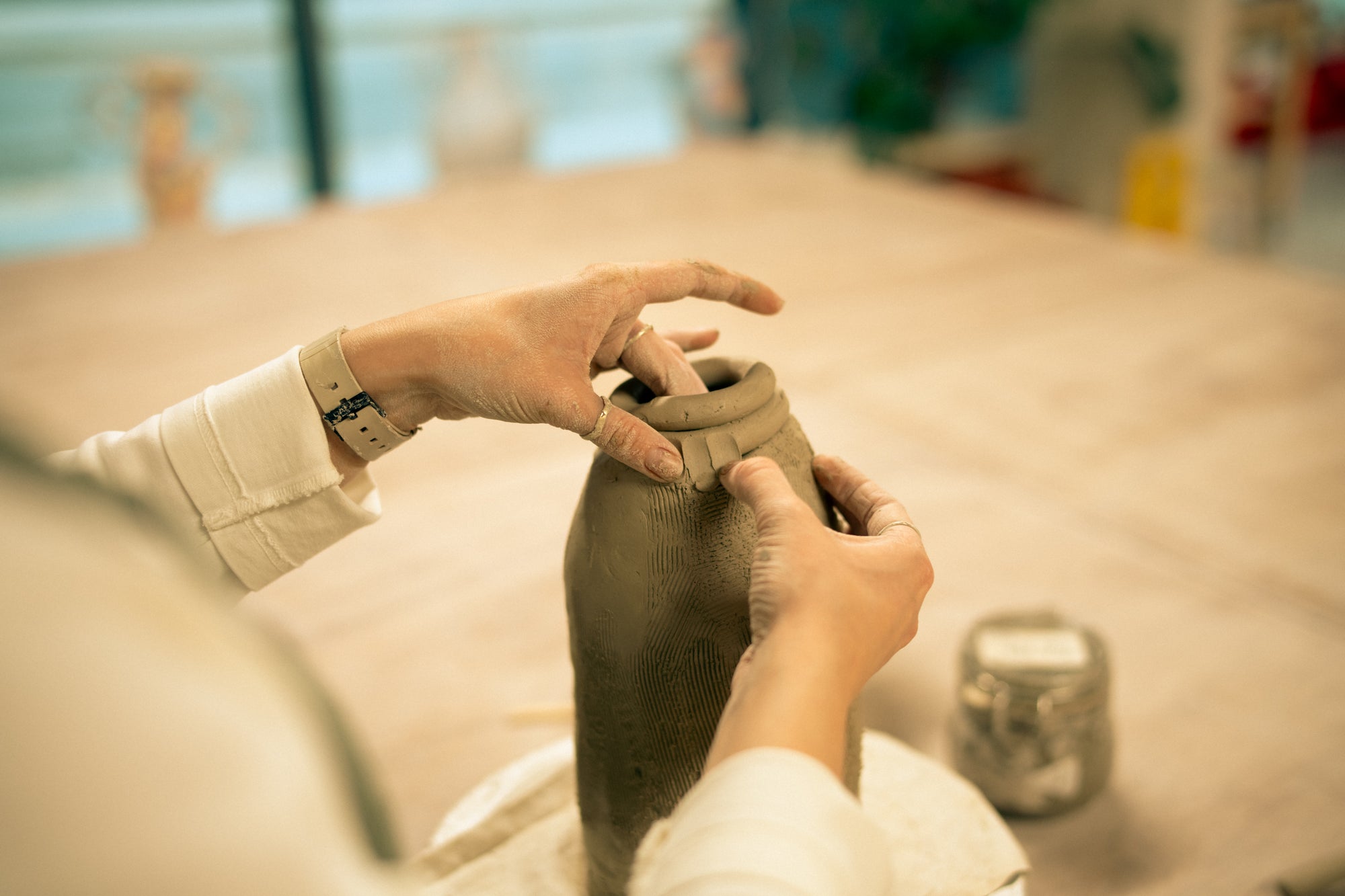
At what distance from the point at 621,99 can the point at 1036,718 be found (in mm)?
4506

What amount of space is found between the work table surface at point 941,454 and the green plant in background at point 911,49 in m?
1.48

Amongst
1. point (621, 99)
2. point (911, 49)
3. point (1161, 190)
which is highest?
point (911, 49)

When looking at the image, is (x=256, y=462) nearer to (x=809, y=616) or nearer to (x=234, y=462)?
(x=234, y=462)

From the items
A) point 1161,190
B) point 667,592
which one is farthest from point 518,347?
point 1161,190

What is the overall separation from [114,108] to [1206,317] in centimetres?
318

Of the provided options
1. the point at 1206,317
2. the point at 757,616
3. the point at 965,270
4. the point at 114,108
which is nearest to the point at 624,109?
the point at 114,108

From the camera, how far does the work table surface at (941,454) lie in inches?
45.9

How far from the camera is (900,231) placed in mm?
2838

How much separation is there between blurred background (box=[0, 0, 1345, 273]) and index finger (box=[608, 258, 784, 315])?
2529 millimetres

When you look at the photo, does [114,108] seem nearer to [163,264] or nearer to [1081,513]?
[163,264]

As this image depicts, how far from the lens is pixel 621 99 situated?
5117 millimetres

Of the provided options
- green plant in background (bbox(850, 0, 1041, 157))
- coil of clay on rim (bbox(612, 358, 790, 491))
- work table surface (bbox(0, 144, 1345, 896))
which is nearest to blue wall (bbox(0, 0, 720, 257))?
green plant in background (bbox(850, 0, 1041, 157))

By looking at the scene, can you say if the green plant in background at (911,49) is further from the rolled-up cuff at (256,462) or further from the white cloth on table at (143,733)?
the white cloth on table at (143,733)

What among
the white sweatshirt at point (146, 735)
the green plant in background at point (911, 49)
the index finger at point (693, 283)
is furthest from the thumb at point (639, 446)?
the green plant in background at point (911, 49)
